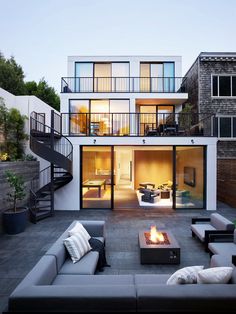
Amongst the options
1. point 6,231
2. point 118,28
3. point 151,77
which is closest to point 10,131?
Result: point 6,231

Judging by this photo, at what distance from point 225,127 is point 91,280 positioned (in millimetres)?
13099

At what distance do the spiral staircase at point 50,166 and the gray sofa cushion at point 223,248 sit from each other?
6068mm

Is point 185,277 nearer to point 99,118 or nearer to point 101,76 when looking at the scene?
point 99,118

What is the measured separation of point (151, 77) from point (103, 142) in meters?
6.43

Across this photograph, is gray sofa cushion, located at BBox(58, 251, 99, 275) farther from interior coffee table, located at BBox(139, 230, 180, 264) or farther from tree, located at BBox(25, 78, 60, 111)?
tree, located at BBox(25, 78, 60, 111)

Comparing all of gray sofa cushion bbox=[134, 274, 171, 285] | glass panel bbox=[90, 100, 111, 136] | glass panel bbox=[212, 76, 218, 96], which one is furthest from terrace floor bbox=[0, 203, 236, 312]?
glass panel bbox=[212, 76, 218, 96]

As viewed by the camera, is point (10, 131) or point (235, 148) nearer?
point (10, 131)

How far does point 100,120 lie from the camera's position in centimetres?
1270

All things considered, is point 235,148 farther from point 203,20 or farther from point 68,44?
point 68,44

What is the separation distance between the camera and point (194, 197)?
1026 centimetres

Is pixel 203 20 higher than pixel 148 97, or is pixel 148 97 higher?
pixel 203 20

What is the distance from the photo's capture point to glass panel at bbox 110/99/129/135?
12.0 m

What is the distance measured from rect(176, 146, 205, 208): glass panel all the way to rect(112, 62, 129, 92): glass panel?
257 inches

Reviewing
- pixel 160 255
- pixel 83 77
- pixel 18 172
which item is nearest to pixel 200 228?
pixel 160 255
